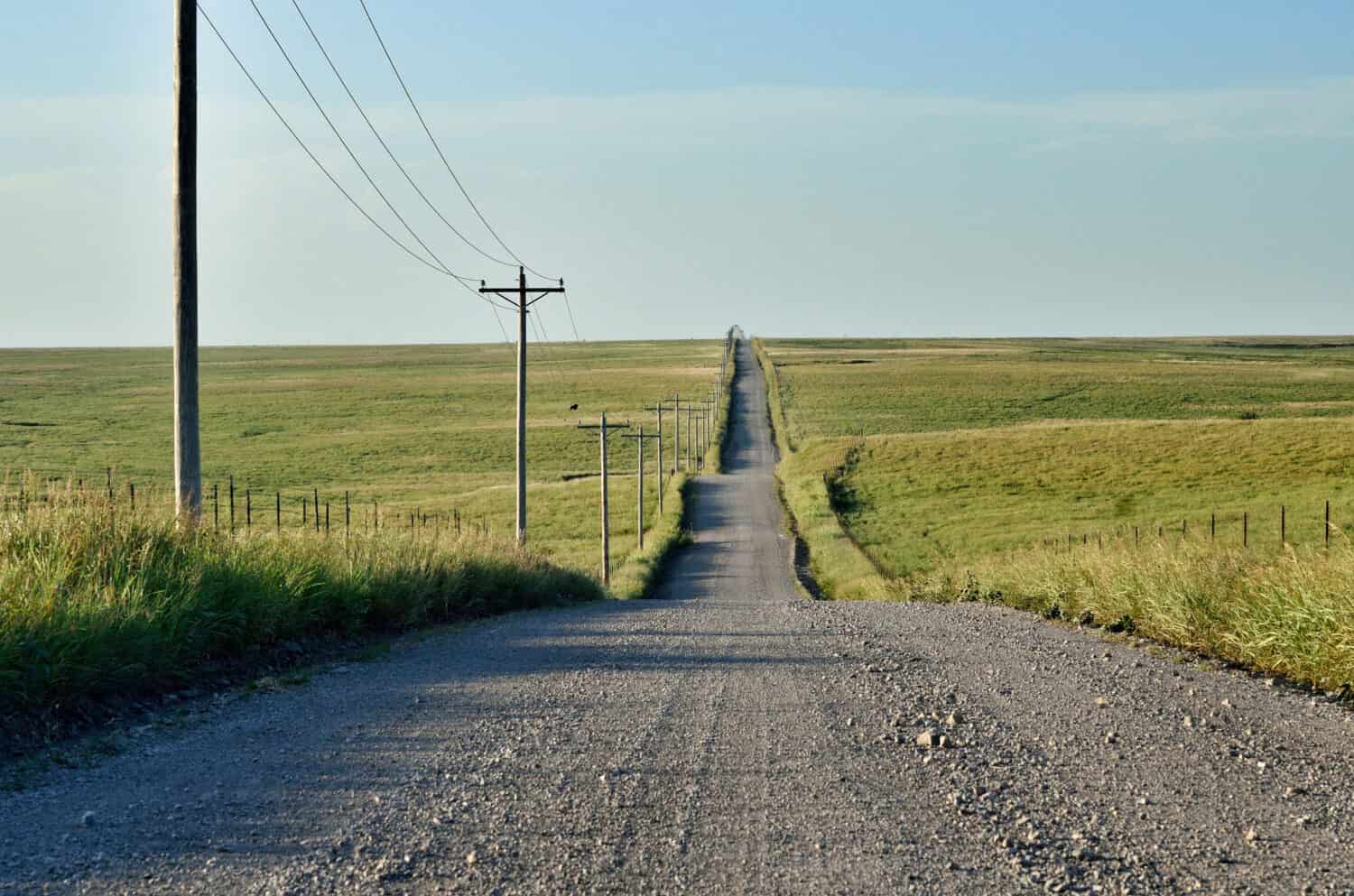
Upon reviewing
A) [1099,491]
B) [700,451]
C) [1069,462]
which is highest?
[1069,462]

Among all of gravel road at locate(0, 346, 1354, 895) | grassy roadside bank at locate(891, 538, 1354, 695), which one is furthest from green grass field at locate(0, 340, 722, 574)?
grassy roadside bank at locate(891, 538, 1354, 695)

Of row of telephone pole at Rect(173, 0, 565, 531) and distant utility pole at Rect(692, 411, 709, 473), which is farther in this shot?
distant utility pole at Rect(692, 411, 709, 473)

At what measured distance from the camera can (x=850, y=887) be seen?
4.59m

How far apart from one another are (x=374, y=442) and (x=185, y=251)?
73.5 m

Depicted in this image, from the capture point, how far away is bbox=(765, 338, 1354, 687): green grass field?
A: 10.8 m

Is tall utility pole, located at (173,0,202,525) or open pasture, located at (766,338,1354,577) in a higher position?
tall utility pole, located at (173,0,202,525)

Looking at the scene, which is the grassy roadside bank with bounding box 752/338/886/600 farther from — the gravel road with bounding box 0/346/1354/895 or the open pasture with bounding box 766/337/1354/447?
the gravel road with bounding box 0/346/1354/895

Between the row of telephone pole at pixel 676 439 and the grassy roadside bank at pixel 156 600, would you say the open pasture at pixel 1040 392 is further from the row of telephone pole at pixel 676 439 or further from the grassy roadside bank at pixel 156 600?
the grassy roadside bank at pixel 156 600

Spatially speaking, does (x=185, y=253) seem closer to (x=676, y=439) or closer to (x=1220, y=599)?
(x=1220, y=599)

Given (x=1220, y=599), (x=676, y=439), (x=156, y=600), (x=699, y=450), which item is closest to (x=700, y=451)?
(x=699, y=450)

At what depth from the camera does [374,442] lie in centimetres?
8438

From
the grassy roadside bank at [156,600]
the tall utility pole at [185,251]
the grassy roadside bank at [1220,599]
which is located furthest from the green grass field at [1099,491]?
the tall utility pole at [185,251]

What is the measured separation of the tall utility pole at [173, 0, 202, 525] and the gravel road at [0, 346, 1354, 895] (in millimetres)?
3715

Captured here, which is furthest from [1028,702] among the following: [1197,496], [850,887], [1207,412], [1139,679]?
[1207,412]
